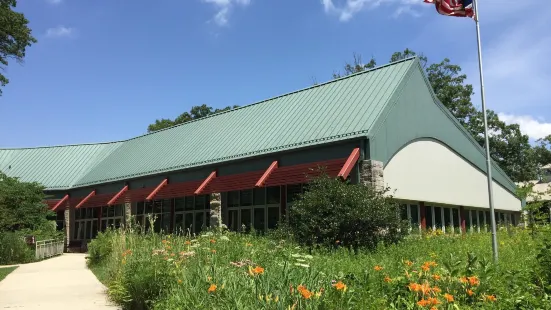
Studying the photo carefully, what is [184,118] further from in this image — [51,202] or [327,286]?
[327,286]

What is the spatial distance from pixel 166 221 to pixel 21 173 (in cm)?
1724

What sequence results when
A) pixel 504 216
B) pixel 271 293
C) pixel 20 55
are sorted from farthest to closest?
1. pixel 504 216
2. pixel 20 55
3. pixel 271 293

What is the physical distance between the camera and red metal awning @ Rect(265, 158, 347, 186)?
16514 millimetres

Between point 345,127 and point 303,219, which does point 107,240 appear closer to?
point 303,219

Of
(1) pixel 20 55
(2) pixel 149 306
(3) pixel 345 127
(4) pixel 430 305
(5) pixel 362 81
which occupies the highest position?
(1) pixel 20 55

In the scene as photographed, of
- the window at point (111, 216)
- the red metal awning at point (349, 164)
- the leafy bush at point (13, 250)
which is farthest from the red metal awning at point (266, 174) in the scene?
the window at point (111, 216)

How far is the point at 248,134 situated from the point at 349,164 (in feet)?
26.0

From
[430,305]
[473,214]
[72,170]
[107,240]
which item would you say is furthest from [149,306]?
[72,170]

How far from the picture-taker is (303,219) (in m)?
13.7

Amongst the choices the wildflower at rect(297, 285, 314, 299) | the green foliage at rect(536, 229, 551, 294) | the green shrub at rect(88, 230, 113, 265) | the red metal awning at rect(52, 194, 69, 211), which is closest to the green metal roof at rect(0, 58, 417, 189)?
the red metal awning at rect(52, 194, 69, 211)

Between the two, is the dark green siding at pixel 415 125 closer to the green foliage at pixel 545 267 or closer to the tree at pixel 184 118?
the green foliage at pixel 545 267

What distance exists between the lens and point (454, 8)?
43.0 ft

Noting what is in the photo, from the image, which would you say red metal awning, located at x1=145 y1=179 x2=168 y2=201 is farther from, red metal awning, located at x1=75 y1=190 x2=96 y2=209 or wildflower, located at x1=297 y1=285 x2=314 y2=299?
wildflower, located at x1=297 y1=285 x2=314 y2=299

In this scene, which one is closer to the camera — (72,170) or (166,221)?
(166,221)
